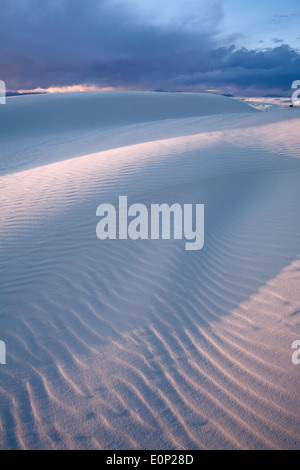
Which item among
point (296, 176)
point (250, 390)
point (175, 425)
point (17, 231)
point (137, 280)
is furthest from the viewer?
point (296, 176)

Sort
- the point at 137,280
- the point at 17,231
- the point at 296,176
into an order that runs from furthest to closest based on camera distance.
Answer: the point at 296,176 < the point at 17,231 < the point at 137,280

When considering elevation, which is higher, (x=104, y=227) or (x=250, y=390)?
(x=104, y=227)

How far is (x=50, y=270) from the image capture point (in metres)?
4.05

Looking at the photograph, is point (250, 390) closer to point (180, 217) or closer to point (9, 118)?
point (180, 217)

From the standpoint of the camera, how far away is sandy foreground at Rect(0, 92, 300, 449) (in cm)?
233

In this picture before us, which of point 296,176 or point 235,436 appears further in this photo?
point 296,176

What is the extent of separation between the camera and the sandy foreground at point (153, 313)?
2326mm

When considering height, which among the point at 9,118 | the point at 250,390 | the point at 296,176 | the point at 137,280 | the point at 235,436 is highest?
the point at 9,118

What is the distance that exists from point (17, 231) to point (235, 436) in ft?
14.2

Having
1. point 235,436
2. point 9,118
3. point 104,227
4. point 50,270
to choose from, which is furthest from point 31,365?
point 9,118

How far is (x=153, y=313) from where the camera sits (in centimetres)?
347

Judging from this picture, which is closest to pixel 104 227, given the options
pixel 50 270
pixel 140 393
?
pixel 50 270

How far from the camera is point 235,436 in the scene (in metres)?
2.17
